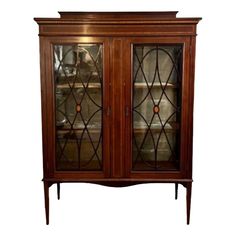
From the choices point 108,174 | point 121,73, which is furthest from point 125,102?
point 108,174

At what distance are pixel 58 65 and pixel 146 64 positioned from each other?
0.73 m

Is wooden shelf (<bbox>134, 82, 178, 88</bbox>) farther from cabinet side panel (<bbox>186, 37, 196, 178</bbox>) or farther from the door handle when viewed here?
the door handle

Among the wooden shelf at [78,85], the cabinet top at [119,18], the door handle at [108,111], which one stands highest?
the cabinet top at [119,18]

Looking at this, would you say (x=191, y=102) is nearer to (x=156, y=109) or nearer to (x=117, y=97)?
(x=156, y=109)

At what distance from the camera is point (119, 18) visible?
260 cm

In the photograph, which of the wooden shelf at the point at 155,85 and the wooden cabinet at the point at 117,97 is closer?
the wooden cabinet at the point at 117,97

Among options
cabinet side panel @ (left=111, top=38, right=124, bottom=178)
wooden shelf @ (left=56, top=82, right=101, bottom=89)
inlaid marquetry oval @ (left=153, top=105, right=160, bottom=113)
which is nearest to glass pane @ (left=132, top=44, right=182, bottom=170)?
inlaid marquetry oval @ (left=153, top=105, right=160, bottom=113)

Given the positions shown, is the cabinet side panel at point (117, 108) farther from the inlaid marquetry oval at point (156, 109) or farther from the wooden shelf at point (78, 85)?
the inlaid marquetry oval at point (156, 109)

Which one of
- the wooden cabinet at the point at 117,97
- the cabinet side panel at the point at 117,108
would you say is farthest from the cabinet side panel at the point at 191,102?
the cabinet side panel at the point at 117,108

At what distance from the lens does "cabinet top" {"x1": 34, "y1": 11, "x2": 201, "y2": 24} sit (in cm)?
246

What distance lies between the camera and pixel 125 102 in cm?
258

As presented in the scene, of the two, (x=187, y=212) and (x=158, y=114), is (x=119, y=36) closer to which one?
(x=158, y=114)

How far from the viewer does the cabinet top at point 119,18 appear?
2.46m

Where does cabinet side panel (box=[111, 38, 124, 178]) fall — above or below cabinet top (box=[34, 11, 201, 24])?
below
